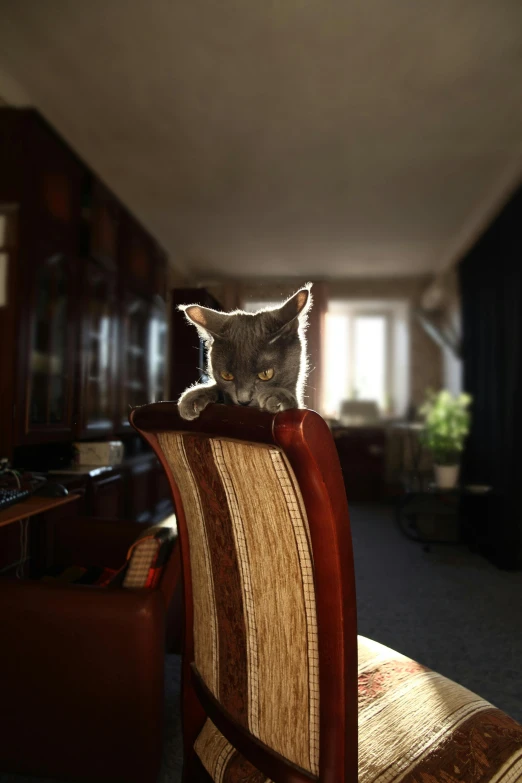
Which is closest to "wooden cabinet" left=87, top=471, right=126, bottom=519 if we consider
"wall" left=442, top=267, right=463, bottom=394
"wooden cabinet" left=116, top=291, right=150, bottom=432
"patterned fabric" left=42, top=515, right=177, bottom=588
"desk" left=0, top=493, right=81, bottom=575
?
"desk" left=0, top=493, right=81, bottom=575

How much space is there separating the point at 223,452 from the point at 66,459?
88.7 inches

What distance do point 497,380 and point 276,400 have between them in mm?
3260

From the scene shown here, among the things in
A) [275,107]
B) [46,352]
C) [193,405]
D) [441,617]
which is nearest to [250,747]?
[193,405]

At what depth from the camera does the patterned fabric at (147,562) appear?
1.09m

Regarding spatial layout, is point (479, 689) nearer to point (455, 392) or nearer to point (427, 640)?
point (427, 640)

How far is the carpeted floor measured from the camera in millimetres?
1678

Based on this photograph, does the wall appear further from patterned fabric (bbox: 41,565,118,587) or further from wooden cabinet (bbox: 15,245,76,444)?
patterned fabric (bbox: 41,565,118,587)

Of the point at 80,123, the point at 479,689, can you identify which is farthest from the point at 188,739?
the point at 80,123

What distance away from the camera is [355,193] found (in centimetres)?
353

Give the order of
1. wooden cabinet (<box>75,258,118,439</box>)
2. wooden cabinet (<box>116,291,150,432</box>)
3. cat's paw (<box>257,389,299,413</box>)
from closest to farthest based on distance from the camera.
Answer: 1. cat's paw (<box>257,389,299,413</box>)
2. wooden cabinet (<box>75,258,118,439</box>)
3. wooden cabinet (<box>116,291,150,432</box>)

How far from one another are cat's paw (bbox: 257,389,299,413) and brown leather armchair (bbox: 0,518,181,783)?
58cm

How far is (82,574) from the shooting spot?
152 cm

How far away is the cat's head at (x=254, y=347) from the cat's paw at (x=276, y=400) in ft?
0.11

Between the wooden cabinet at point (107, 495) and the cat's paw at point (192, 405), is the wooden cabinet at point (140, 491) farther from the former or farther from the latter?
the cat's paw at point (192, 405)
